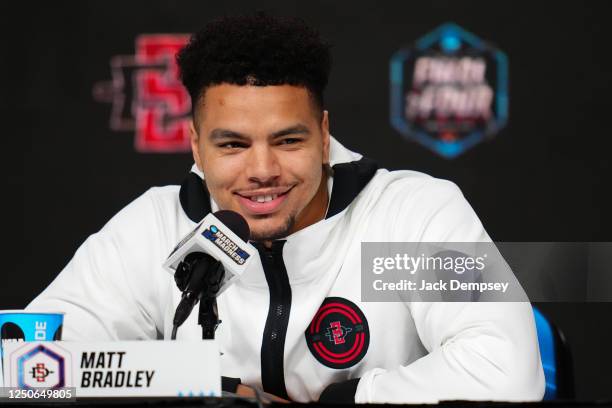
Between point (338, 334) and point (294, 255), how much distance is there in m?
0.17

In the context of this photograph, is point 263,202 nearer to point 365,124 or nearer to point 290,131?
point 290,131

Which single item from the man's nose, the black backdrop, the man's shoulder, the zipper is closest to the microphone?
the man's nose

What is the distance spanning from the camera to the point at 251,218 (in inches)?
57.5

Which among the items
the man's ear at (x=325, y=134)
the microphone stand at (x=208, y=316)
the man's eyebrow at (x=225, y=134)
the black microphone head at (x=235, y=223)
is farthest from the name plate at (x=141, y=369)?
the man's ear at (x=325, y=134)

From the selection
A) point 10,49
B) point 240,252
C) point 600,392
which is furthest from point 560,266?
point 10,49

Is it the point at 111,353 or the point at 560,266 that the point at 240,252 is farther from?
the point at 560,266

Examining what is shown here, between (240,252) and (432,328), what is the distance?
0.49 metres

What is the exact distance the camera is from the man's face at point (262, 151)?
4.58 ft

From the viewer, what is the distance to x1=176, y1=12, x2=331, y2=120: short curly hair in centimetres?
141

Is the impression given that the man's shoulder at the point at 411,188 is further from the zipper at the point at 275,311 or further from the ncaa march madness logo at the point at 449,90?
the ncaa march madness logo at the point at 449,90

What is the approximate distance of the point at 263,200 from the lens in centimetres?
145

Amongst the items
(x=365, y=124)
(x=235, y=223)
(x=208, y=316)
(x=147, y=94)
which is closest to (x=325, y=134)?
(x=235, y=223)

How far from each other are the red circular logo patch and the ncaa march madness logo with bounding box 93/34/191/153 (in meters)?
1.57

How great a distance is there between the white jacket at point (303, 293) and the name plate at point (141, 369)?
1.60 feet
